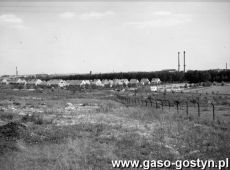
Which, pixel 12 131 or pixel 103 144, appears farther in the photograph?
pixel 12 131

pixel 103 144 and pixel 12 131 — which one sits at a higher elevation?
pixel 12 131

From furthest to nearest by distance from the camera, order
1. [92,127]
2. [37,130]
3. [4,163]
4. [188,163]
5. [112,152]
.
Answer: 1. [92,127]
2. [37,130]
3. [112,152]
4. [4,163]
5. [188,163]

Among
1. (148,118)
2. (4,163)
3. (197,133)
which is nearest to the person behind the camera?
(4,163)

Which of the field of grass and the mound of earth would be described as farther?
the mound of earth

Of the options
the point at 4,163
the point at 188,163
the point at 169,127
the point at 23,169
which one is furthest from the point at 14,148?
the point at 169,127

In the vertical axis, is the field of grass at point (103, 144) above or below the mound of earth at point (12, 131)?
below

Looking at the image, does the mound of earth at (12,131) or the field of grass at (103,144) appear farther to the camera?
the mound of earth at (12,131)

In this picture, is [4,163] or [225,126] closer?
[4,163]

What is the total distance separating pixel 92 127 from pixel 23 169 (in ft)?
23.3

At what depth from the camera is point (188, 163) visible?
8.50 m

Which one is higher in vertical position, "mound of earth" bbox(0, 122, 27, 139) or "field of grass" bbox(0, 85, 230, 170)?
"mound of earth" bbox(0, 122, 27, 139)

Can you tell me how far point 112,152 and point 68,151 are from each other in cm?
166

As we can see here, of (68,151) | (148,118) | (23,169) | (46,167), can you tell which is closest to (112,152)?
(68,151)

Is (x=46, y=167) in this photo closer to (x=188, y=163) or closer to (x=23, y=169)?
(x=23, y=169)
